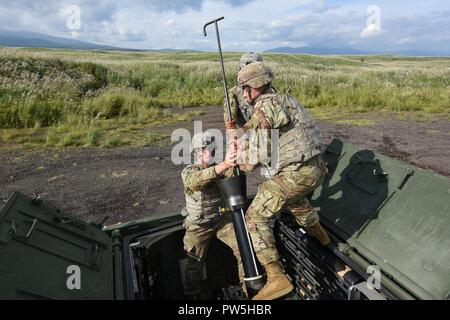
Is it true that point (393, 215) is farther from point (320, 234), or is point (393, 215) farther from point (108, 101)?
point (108, 101)

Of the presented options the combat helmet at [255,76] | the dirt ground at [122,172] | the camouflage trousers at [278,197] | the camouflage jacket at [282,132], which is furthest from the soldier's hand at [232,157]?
the dirt ground at [122,172]

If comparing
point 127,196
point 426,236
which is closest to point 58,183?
point 127,196

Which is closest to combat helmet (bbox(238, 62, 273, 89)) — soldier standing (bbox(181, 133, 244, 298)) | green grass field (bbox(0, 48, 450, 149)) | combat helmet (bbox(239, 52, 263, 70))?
soldier standing (bbox(181, 133, 244, 298))

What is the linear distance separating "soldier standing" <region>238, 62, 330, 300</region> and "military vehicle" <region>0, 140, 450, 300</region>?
0.33m

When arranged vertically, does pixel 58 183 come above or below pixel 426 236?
below

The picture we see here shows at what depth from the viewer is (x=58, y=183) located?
25.0 feet

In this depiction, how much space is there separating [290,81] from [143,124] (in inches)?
405

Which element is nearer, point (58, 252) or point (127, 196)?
point (58, 252)

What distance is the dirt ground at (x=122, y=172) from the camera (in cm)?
674

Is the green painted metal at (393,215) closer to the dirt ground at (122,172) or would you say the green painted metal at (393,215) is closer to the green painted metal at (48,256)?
the green painted metal at (48,256)

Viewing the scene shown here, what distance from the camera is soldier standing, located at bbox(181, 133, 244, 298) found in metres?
3.22

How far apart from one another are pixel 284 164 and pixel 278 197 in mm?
280

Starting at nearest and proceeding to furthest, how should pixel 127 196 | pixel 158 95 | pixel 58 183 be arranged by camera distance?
pixel 127 196, pixel 58 183, pixel 158 95
